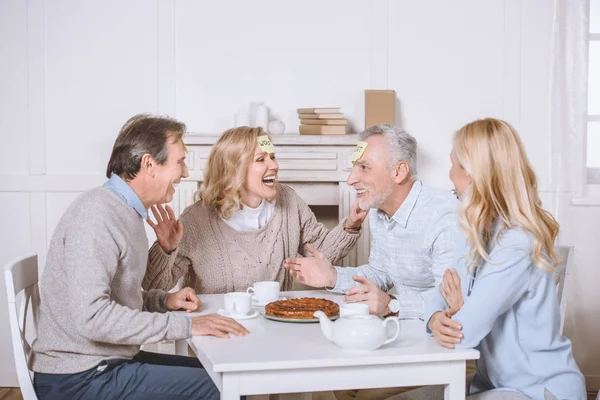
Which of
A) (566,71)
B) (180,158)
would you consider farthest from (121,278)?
(566,71)

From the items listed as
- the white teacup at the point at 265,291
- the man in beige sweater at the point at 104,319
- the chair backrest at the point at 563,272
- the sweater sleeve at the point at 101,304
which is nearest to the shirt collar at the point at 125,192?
the man in beige sweater at the point at 104,319

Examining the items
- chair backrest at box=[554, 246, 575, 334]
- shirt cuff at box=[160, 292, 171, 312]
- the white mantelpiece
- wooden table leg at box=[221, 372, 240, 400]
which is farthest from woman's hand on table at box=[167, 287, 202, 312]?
the white mantelpiece

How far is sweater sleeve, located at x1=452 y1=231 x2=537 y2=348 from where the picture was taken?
6.20 ft

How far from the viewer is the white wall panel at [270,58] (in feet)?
13.6

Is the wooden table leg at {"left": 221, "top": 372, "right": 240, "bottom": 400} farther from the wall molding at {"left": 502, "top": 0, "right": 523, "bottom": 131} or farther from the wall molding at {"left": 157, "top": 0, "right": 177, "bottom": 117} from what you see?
the wall molding at {"left": 502, "top": 0, "right": 523, "bottom": 131}

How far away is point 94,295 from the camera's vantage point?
76.5 inches

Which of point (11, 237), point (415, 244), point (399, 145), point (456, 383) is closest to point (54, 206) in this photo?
point (11, 237)

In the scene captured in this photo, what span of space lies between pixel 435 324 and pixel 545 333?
11.5 inches

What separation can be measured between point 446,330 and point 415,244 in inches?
28.8

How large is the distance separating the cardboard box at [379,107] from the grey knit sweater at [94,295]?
2080 millimetres

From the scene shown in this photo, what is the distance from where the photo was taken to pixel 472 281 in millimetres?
2059

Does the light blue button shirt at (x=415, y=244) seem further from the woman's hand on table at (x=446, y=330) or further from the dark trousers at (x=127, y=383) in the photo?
the dark trousers at (x=127, y=383)

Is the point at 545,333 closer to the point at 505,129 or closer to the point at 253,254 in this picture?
the point at 505,129

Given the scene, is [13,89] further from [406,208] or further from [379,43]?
[406,208]
